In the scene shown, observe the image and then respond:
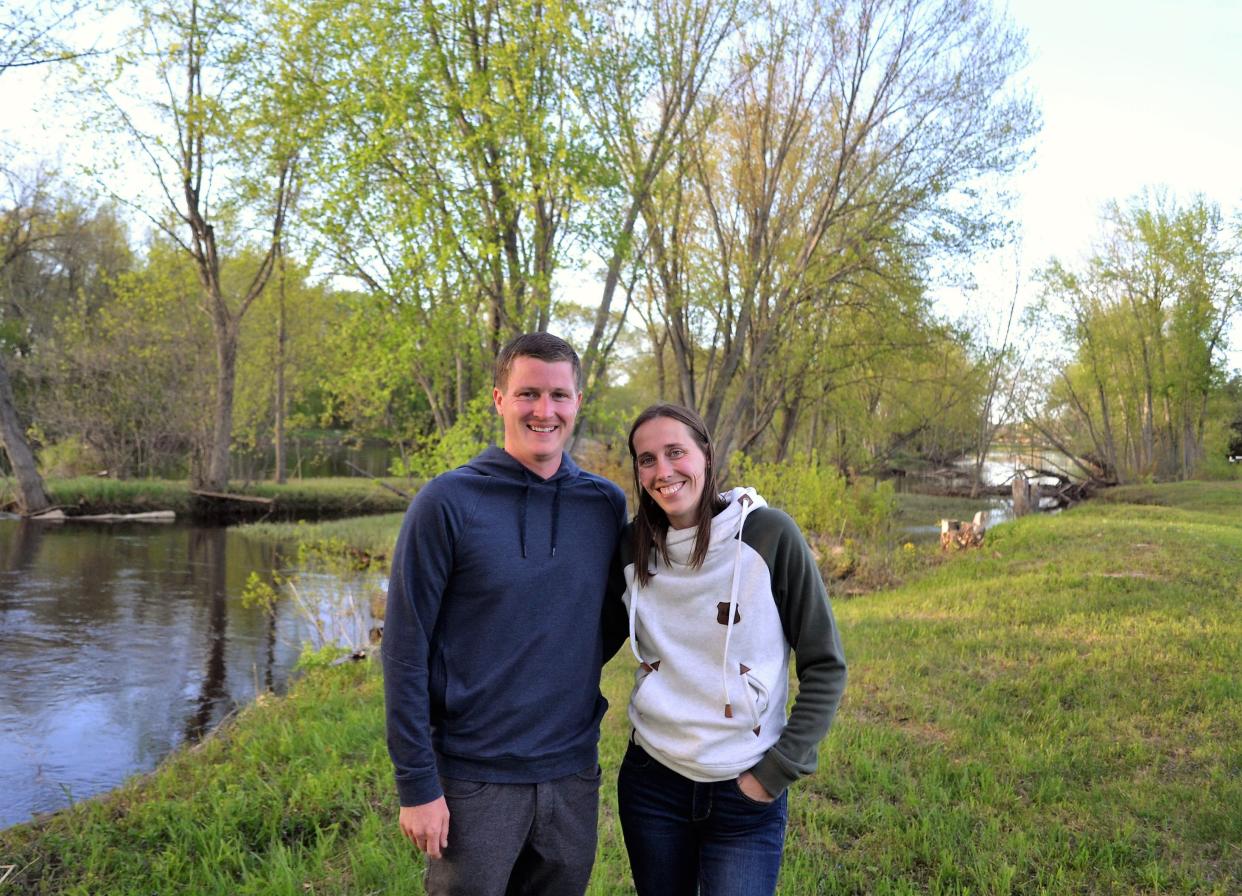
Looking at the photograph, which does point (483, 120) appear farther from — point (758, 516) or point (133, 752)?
point (758, 516)

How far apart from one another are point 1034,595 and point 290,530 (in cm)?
1711

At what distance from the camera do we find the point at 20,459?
20922 mm

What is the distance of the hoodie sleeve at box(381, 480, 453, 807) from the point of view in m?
2.13

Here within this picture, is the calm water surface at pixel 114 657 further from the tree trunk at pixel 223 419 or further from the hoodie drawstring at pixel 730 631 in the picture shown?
the tree trunk at pixel 223 419

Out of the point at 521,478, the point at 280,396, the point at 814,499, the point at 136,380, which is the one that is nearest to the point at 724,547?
the point at 521,478

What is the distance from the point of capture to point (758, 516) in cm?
234

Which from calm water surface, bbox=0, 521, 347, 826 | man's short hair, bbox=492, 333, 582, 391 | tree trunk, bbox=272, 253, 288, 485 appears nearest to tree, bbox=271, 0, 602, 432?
calm water surface, bbox=0, 521, 347, 826

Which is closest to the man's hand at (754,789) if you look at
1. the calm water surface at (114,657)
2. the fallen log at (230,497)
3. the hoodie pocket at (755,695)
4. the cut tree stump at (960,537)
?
the hoodie pocket at (755,695)

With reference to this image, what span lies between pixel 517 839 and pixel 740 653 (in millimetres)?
752

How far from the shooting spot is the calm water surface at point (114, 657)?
23.2ft

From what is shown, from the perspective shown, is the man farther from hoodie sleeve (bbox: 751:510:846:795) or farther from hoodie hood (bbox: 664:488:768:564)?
hoodie sleeve (bbox: 751:510:846:795)

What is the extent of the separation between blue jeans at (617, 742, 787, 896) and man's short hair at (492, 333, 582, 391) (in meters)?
1.11

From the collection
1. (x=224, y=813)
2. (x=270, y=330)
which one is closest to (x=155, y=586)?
(x=224, y=813)

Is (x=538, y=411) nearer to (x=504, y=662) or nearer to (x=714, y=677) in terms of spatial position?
(x=504, y=662)
